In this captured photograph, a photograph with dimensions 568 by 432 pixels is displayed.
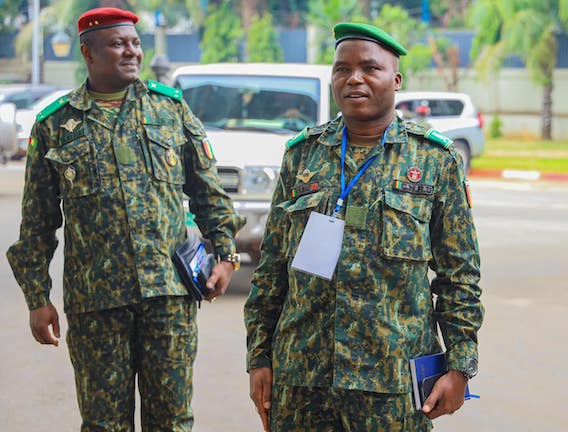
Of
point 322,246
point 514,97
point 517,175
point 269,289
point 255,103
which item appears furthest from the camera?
point 514,97

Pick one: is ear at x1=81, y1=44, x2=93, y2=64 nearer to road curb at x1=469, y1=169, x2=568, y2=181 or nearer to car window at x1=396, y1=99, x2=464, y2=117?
road curb at x1=469, y1=169, x2=568, y2=181

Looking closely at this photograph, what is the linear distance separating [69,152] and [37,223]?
0.29 metres

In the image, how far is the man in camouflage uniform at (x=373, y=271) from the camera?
2965mm

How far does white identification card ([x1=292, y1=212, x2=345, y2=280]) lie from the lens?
2961mm

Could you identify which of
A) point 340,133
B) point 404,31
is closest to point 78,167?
point 340,133

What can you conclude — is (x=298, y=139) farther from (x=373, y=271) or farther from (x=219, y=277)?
(x=219, y=277)

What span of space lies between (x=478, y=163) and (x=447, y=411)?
21330 mm

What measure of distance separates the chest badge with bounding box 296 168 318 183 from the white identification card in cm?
12

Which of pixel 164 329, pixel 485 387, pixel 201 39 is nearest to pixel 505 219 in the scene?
pixel 485 387

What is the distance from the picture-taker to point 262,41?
3538 centimetres

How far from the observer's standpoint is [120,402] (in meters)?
3.92

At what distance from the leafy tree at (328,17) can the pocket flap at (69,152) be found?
24497 mm

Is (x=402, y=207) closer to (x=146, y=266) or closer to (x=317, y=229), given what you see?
(x=317, y=229)

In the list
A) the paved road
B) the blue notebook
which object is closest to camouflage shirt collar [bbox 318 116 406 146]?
the blue notebook
